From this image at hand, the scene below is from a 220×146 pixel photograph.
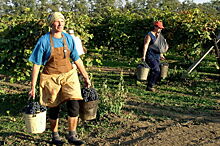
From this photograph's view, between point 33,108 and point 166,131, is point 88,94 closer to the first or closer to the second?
point 33,108

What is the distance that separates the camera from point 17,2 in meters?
72.2

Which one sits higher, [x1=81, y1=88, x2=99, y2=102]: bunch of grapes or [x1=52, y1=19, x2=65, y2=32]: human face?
[x1=52, y1=19, x2=65, y2=32]: human face

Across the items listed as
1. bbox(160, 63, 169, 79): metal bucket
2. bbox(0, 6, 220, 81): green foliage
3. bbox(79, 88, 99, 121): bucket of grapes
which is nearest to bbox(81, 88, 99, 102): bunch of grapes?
bbox(79, 88, 99, 121): bucket of grapes

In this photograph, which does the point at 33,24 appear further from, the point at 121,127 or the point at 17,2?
the point at 17,2

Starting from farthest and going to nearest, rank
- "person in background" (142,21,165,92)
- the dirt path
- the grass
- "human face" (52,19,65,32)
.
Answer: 1. "person in background" (142,21,165,92)
2. the grass
3. the dirt path
4. "human face" (52,19,65,32)

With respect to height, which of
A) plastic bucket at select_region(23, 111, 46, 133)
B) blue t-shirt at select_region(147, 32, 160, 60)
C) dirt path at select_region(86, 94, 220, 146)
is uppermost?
blue t-shirt at select_region(147, 32, 160, 60)

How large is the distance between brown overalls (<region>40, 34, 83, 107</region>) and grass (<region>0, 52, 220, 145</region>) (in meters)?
0.74

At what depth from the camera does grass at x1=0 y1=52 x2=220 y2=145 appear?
4141 millimetres

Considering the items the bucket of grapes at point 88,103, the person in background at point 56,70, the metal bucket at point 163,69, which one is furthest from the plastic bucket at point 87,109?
the metal bucket at point 163,69

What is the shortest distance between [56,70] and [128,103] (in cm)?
250

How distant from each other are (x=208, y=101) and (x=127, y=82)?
2352mm

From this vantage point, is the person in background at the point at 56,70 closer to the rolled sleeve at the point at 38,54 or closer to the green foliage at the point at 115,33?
the rolled sleeve at the point at 38,54

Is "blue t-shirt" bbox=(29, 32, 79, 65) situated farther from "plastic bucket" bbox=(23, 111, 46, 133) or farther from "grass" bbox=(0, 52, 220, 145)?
"grass" bbox=(0, 52, 220, 145)

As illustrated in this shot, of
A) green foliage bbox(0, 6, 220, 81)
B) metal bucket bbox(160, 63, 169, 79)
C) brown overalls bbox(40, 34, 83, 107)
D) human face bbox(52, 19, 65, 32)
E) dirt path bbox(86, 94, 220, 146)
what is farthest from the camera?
metal bucket bbox(160, 63, 169, 79)
